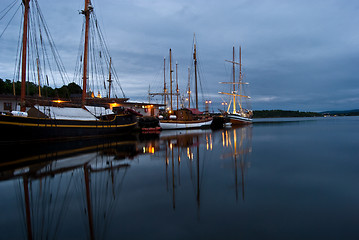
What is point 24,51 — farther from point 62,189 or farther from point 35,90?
point 35,90

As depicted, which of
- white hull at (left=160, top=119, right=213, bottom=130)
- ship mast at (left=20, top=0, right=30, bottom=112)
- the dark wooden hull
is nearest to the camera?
the dark wooden hull

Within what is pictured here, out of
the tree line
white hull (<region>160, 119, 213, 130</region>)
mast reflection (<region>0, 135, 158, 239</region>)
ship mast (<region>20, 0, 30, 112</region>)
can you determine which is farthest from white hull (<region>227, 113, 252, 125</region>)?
mast reflection (<region>0, 135, 158, 239</region>)

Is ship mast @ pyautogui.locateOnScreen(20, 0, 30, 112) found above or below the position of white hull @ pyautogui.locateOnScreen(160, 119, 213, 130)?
above

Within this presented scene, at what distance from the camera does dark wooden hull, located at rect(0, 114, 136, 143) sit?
19056 millimetres

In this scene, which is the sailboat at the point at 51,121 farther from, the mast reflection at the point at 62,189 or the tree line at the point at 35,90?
the tree line at the point at 35,90

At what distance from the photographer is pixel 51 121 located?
21.8m

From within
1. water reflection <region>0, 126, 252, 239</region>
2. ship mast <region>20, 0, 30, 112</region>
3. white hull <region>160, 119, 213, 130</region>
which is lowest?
water reflection <region>0, 126, 252, 239</region>

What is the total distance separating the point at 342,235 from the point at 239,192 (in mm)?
3240

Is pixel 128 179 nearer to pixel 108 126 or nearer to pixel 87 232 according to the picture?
pixel 87 232

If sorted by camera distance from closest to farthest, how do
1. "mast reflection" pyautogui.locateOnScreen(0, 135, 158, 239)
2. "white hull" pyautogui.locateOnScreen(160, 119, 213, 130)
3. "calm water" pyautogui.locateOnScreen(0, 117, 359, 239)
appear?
"calm water" pyautogui.locateOnScreen(0, 117, 359, 239), "mast reflection" pyautogui.locateOnScreen(0, 135, 158, 239), "white hull" pyautogui.locateOnScreen(160, 119, 213, 130)

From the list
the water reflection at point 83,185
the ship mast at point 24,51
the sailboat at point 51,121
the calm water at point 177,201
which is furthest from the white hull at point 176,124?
the calm water at point 177,201

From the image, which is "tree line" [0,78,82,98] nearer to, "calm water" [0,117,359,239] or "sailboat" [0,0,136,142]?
"sailboat" [0,0,136,142]

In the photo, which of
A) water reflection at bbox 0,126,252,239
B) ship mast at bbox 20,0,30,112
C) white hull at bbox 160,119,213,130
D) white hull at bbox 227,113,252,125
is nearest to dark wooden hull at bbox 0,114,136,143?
ship mast at bbox 20,0,30,112

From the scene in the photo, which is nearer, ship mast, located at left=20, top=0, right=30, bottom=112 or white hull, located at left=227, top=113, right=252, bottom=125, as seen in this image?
ship mast, located at left=20, top=0, right=30, bottom=112
